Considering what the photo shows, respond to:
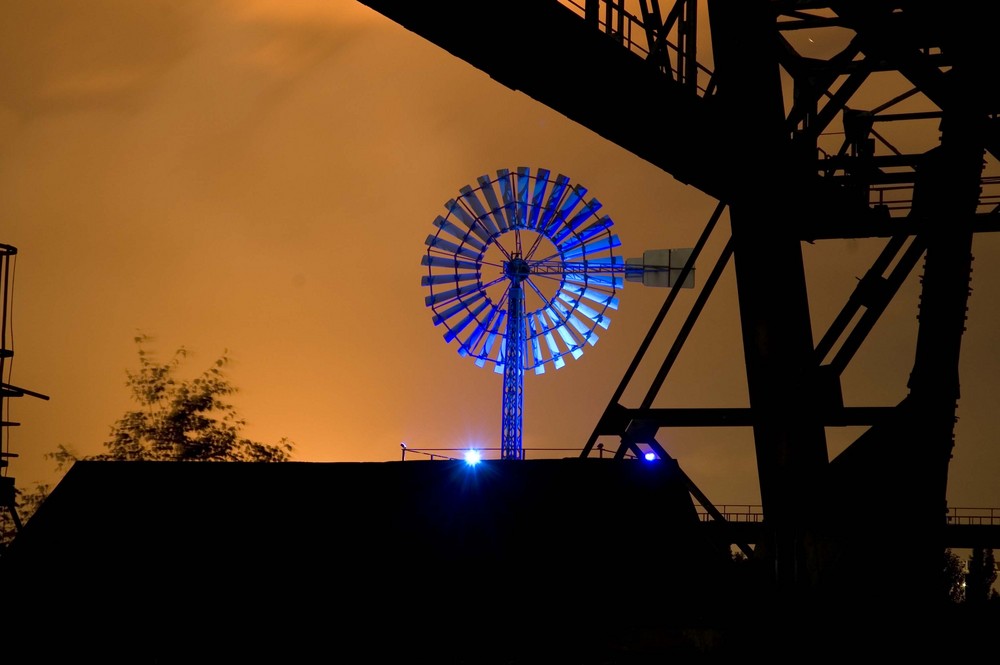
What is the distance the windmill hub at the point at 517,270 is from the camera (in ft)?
181

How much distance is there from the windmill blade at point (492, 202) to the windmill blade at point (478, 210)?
0.25m

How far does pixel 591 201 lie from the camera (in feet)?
174

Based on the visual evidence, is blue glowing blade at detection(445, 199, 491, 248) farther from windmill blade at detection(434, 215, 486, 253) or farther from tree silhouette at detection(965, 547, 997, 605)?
tree silhouette at detection(965, 547, 997, 605)

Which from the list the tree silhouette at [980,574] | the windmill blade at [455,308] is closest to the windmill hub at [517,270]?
the windmill blade at [455,308]

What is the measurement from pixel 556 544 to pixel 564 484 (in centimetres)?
121

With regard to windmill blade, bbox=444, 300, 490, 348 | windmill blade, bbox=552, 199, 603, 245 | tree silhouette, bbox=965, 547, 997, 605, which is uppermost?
windmill blade, bbox=552, 199, 603, 245

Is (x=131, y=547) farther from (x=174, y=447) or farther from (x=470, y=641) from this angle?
(x=174, y=447)

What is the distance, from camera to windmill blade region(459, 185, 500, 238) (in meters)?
53.9

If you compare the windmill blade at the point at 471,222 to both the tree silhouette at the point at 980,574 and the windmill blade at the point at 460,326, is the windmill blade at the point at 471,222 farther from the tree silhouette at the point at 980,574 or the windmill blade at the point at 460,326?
the tree silhouette at the point at 980,574

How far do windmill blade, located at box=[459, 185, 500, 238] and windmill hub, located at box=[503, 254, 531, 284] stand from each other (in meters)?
1.57

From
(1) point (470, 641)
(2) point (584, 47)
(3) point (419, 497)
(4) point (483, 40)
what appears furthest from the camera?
(3) point (419, 497)

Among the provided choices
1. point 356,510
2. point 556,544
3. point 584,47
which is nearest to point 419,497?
point 356,510

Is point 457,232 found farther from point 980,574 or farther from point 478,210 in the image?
point 980,574

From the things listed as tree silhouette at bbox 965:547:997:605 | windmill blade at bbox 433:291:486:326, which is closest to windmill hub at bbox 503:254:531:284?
windmill blade at bbox 433:291:486:326
